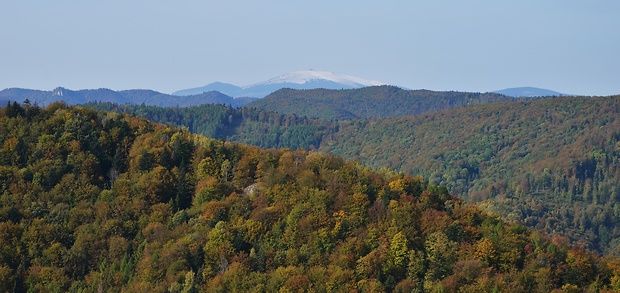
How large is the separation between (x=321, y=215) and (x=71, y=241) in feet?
83.2

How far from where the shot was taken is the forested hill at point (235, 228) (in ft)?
222

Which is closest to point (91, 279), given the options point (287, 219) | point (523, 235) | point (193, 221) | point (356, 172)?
point (193, 221)

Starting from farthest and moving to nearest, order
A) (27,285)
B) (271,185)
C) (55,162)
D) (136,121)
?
(136,121) → (55,162) → (271,185) → (27,285)

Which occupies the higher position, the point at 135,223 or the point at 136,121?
the point at 136,121

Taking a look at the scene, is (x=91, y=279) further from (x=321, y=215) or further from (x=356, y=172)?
(x=356, y=172)

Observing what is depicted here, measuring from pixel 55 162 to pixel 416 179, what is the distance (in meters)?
40.3

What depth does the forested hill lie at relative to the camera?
67812 millimetres

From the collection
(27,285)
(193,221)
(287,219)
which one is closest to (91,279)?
(27,285)

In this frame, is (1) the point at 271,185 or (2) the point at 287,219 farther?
(1) the point at 271,185

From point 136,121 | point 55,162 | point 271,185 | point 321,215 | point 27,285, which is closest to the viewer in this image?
point 27,285

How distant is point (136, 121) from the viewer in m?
96.1

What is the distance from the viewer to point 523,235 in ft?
246

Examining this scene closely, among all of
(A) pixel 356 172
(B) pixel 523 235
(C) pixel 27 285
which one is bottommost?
(C) pixel 27 285

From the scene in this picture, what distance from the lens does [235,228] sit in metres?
73.4
